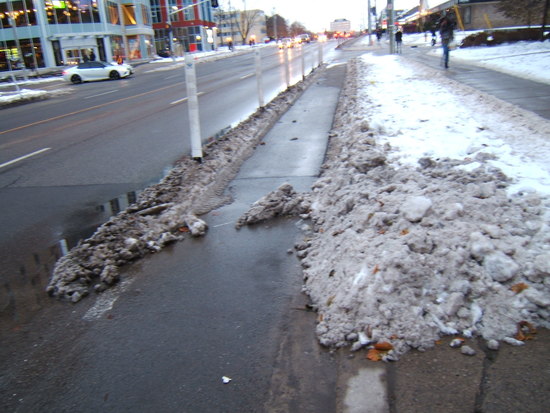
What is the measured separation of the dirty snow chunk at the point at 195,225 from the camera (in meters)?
5.02

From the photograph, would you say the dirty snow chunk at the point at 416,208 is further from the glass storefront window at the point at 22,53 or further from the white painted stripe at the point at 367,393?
the glass storefront window at the point at 22,53

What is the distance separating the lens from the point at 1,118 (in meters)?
16.3

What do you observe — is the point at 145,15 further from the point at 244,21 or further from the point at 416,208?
the point at 416,208

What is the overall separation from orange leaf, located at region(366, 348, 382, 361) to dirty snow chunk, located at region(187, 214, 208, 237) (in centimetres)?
257

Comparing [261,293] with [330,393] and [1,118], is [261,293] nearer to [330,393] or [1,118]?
[330,393]

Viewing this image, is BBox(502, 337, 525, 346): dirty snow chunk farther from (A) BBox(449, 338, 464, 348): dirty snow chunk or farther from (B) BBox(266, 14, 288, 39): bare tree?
(B) BBox(266, 14, 288, 39): bare tree

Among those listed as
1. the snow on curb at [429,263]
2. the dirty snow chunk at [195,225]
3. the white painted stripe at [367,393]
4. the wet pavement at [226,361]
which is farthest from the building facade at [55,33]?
the white painted stripe at [367,393]

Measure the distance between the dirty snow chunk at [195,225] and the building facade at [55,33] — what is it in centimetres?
5107

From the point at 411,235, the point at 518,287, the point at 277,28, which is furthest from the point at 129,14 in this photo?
the point at 277,28

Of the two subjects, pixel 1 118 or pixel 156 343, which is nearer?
pixel 156 343

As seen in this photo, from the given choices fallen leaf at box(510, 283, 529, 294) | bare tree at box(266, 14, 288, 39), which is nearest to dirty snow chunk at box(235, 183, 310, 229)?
fallen leaf at box(510, 283, 529, 294)

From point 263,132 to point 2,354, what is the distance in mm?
7514

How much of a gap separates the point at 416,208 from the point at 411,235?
40 centimetres

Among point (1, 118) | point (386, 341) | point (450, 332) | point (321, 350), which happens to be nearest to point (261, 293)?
point (321, 350)
